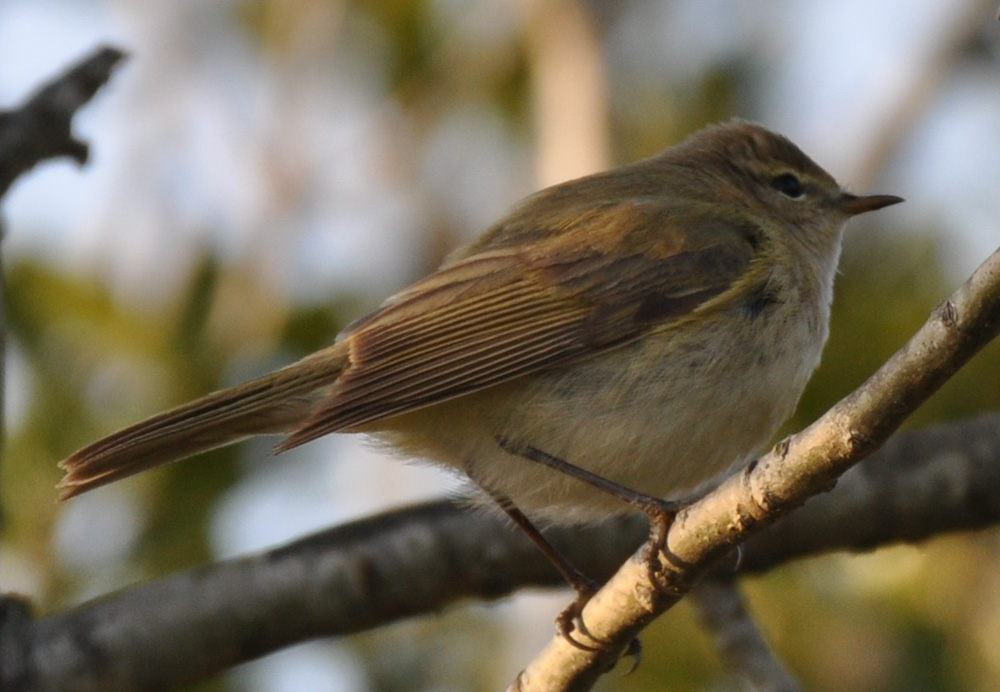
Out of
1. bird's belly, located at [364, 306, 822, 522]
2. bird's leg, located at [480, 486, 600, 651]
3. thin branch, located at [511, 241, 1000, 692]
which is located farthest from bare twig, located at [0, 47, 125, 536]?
thin branch, located at [511, 241, 1000, 692]

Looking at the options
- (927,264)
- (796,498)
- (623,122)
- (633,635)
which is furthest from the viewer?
(623,122)

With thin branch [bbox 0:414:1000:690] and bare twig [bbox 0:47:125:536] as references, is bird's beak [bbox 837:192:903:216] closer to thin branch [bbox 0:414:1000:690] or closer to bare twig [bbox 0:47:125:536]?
thin branch [bbox 0:414:1000:690]

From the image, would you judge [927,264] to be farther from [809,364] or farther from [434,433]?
[434,433]

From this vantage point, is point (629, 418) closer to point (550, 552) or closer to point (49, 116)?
point (550, 552)

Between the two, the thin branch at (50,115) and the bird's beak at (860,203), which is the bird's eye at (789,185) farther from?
the thin branch at (50,115)

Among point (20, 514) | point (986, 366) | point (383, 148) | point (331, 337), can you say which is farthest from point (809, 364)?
point (383, 148)
